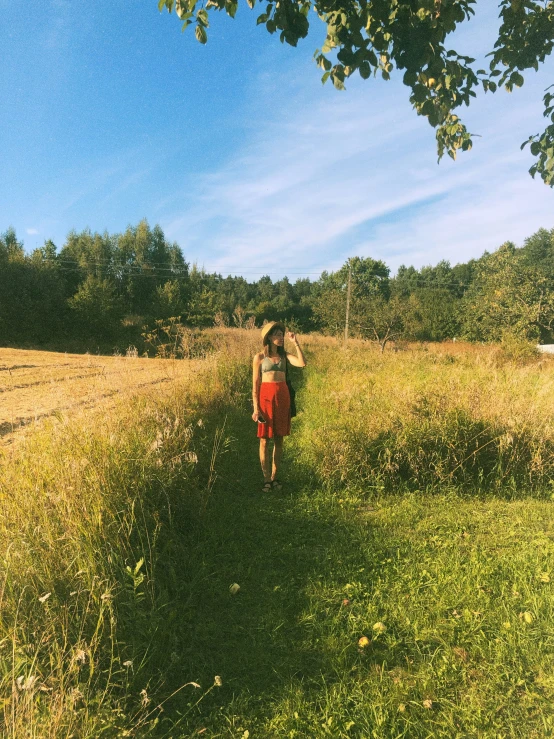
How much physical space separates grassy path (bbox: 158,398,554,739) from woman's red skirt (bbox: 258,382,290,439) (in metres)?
0.84

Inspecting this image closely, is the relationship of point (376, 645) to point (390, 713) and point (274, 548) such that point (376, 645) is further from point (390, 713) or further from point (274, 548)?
point (274, 548)

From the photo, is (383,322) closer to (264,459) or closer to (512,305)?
(512,305)

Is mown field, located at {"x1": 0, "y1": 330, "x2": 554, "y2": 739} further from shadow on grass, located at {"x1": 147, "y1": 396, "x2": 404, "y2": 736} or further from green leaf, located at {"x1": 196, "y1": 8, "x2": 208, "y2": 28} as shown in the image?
green leaf, located at {"x1": 196, "y1": 8, "x2": 208, "y2": 28}

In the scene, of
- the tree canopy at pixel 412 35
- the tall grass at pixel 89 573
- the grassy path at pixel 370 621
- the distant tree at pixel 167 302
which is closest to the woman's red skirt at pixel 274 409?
the grassy path at pixel 370 621

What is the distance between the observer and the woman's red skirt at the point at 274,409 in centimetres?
464

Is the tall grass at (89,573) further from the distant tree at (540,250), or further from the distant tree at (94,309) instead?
the distant tree at (540,250)

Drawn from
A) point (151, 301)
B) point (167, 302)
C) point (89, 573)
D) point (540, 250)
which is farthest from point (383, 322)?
point (540, 250)

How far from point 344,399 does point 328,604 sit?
176 inches

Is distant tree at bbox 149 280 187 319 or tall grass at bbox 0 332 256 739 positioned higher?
distant tree at bbox 149 280 187 319

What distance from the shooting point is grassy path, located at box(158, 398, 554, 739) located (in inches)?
79.6

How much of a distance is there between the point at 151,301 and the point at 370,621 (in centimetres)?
4558

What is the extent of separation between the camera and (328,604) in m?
2.83

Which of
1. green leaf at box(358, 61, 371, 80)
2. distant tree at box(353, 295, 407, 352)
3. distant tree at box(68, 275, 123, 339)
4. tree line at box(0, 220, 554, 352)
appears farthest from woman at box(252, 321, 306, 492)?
distant tree at box(68, 275, 123, 339)

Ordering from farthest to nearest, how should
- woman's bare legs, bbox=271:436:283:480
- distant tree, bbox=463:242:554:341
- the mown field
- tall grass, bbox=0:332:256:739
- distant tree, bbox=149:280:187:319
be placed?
distant tree, bbox=149:280:187:319
distant tree, bbox=463:242:554:341
woman's bare legs, bbox=271:436:283:480
the mown field
tall grass, bbox=0:332:256:739
